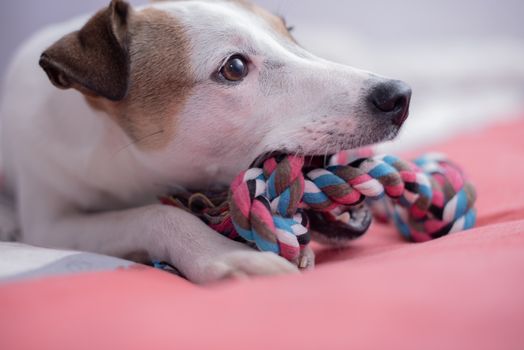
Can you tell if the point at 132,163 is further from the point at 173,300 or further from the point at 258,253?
the point at 173,300

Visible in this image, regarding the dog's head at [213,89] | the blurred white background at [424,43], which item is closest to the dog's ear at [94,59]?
the dog's head at [213,89]

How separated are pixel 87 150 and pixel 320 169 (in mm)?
718

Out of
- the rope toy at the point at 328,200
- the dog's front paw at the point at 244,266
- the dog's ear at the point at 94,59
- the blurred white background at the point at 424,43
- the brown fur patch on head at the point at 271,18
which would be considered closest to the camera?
the dog's front paw at the point at 244,266

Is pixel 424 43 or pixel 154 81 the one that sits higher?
pixel 154 81

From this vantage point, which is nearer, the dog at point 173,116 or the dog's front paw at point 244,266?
the dog's front paw at point 244,266

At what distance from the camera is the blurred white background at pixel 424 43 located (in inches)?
147

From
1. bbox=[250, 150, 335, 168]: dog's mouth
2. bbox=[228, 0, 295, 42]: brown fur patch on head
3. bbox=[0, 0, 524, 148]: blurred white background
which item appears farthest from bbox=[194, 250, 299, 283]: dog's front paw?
bbox=[0, 0, 524, 148]: blurred white background

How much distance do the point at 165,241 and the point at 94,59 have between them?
498 mm

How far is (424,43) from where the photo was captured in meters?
4.85

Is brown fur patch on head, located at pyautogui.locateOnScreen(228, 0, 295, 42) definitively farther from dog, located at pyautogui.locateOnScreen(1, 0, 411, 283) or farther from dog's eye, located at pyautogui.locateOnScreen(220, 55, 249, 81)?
dog's eye, located at pyautogui.locateOnScreen(220, 55, 249, 81)

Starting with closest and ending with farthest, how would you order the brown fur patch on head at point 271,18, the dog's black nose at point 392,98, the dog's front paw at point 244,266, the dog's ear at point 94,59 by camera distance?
1. the dog's front paw at point 244,266
2. the dog's black nose at point 392,98
3. the dog's ear at point 94,59
4. the brown fur patch on head at point 271,18

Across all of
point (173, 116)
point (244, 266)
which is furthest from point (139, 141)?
point (244, 266)

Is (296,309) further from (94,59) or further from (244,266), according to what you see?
(94,59)

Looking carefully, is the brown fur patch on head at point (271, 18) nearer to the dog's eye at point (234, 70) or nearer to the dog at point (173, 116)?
the dog at point (173, 116)
